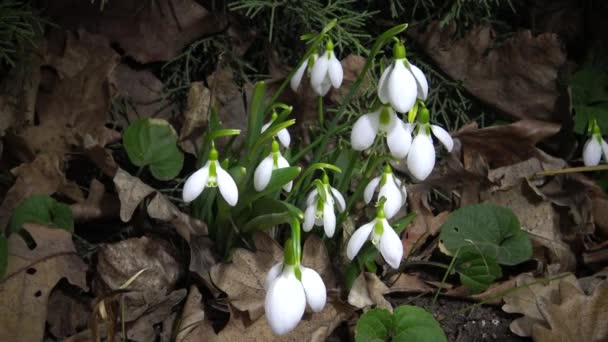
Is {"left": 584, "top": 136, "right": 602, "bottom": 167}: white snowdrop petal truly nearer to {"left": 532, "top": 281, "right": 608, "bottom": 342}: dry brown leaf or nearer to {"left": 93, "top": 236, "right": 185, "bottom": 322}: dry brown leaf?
{"left": 532, "top": 281, "right": 608, "bottom": 342}: dry brown leaf

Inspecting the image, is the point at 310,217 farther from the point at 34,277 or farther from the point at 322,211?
the point at 34,277

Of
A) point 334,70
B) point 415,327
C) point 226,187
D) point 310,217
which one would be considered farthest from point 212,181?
point 415,327

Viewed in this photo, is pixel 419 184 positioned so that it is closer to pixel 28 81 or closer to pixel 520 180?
pixel 520 180

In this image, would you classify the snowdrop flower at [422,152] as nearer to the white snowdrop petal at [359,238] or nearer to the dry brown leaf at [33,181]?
the white snowdrop petal at [359,238]

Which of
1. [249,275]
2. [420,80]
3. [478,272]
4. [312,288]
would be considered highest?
[420,80]

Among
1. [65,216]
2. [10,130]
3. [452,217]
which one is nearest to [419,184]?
[452,217]

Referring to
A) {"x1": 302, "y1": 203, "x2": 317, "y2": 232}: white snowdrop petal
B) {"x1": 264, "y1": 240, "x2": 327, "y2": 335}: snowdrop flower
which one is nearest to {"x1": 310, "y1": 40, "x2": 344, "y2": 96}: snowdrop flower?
{"x1": 302, "y1": 203, "x2": 317, "y2": 232}: white snowdrop petal
